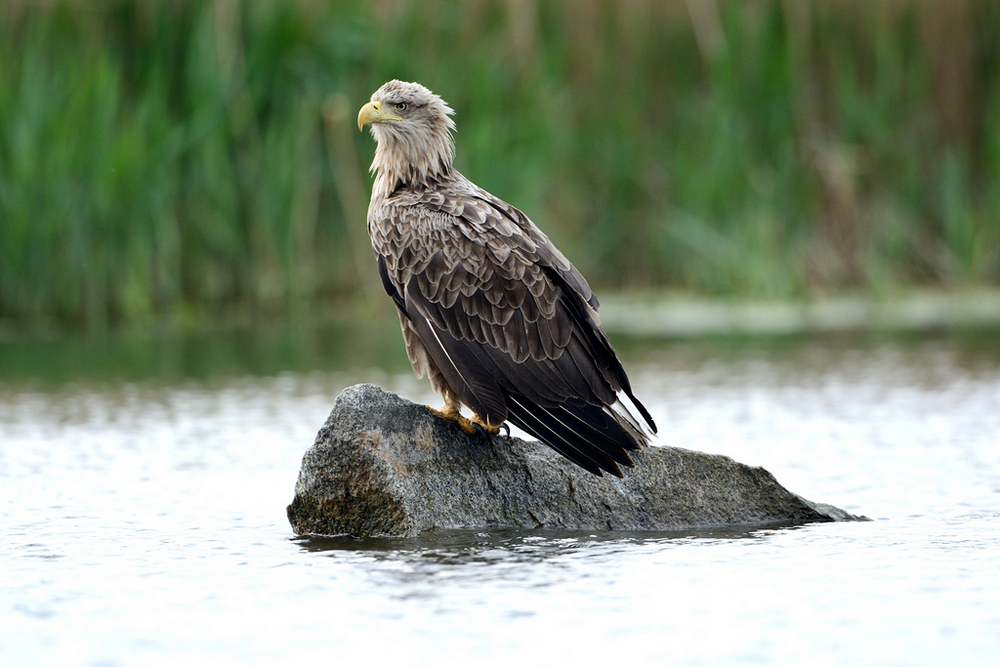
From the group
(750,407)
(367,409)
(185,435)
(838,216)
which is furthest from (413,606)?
(838,216)

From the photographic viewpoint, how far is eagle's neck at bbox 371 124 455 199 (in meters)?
5.93

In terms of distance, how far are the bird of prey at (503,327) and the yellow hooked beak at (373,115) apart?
49 cm

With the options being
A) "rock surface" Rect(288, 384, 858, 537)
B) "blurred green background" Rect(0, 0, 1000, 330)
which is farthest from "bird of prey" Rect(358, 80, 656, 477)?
"blurred green background" Rect(0, 0, 1000, 330)

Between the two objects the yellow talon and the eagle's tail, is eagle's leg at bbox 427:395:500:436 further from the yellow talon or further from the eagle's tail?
the eagle's tail

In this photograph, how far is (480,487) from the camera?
518 centimetres

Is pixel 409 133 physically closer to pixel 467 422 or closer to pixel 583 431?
pixel 467 422

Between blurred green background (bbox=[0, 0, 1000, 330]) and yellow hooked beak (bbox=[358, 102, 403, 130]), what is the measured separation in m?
5.40

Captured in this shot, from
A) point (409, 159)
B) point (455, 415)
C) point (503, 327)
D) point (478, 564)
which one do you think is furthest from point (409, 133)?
point (478, 564)

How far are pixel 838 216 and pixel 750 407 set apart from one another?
5753 millimetres

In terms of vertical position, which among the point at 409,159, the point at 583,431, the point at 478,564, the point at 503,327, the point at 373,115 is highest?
the point at 373,115

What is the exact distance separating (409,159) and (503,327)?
1.06 m

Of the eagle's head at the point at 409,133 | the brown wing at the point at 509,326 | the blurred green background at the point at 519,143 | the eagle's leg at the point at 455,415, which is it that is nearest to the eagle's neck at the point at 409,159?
the eagle's head at the point at 409,133

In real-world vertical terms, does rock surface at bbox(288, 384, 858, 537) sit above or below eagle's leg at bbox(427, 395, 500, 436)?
below

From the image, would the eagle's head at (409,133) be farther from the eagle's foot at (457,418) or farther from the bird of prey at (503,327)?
the eagle's foot at (457,418)
